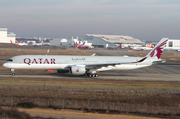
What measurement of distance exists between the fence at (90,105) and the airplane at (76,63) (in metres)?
16.0

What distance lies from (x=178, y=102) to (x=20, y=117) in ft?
64.1

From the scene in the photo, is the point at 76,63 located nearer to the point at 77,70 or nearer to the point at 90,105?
the point at 77,70

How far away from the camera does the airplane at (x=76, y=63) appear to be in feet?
144

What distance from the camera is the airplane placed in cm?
4378

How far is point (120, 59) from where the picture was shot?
4781 centimetres

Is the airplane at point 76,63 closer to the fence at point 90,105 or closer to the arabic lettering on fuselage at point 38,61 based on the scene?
the arabic lettering on fuselage at point 38,61

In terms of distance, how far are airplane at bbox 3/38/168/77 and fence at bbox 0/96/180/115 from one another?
52.6ft

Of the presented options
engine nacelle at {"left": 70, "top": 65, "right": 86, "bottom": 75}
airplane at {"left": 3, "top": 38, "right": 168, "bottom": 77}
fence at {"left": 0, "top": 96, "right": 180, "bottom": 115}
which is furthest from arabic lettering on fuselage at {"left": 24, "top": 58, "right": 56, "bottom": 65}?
fence at {"left": 0, "top": 96, "right": 180, "bottom": 115}

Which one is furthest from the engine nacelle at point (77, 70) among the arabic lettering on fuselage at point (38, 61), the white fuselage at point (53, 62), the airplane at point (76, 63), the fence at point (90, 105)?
the fence at point (90, 105)

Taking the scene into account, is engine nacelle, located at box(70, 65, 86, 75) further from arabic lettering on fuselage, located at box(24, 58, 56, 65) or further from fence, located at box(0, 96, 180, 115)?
fence, located at box(0, 96, 180, 115)

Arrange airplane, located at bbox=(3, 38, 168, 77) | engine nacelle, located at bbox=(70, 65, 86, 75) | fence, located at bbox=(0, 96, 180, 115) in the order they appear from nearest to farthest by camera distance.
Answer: fence, located at bbox=(0, 96, 180, 115) < engine nacelle, located at bbox=(70, 65, 86, 75) < airplane, located at bbox=(3, 38, 168, 77)

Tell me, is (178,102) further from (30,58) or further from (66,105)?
(30,58)

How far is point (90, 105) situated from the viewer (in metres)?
27.1

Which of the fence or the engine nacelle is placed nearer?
the fence
